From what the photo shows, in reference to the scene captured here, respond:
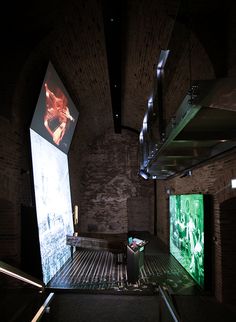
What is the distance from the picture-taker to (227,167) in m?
4.87

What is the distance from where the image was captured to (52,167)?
25.2 ft

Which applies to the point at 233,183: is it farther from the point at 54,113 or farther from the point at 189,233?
the point at 54,113

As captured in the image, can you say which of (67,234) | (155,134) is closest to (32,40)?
(155,134)

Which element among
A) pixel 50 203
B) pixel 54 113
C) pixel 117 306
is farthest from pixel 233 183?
pixel 54 113

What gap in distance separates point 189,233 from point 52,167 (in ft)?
12.6

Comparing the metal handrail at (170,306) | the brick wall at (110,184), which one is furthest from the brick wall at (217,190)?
the brick wall at (110,184)

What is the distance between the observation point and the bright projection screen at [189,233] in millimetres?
5863

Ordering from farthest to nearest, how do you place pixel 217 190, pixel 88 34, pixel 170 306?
pixel 88 34 < pixel 217 190 < pixel 170 306

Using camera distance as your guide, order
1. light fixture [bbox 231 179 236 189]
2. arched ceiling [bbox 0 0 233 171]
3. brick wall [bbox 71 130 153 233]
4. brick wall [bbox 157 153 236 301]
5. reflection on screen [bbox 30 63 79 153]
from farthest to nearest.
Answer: brick wall [bbox 71 130 153 233], reflection on screen [bbox 30 63 79 153], brick wall [bbox 157 153 236 301], light fixture [bbox 231 179 236 189], arched ceiling [bbox 0 0 233 171]

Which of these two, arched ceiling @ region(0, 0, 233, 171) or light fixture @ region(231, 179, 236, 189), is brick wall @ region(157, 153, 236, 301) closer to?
light fixture @ region(231, 179, 236, 189)

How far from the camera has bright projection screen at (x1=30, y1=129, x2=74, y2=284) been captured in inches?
245

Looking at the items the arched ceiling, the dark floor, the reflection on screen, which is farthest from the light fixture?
the reflection on screen

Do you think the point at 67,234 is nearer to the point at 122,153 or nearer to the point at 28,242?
the point at 28,242

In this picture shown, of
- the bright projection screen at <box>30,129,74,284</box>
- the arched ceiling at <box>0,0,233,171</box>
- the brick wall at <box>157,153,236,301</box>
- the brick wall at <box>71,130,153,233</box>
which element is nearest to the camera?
the arched ceiling at <box>0,0,233,171</box>
